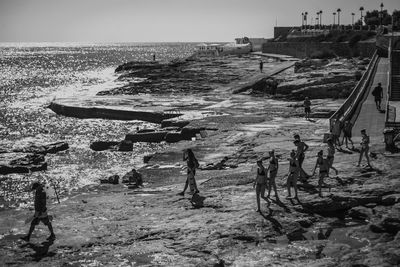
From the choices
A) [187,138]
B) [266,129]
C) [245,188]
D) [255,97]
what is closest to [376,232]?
[245,188]

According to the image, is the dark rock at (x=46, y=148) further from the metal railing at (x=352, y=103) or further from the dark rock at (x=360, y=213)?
the dark rock at (x=360, y=213)

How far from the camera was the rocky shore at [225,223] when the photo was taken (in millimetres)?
11266

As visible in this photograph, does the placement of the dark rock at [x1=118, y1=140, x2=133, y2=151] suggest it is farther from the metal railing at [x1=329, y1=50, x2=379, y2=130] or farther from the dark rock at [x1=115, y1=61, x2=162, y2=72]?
the dark rock at [x1=115, y1=61, x2=162, y2=72]

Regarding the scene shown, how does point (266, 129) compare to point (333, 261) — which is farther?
point (266, 129)

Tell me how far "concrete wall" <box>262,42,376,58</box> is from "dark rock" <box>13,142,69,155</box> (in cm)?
3856

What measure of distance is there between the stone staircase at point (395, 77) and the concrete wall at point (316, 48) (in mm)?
19002

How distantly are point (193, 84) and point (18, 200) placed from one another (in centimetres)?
3955

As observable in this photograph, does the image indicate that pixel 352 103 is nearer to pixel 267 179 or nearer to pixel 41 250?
pixel 267 179

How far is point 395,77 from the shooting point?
33.7 metres

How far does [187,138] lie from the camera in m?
30.8

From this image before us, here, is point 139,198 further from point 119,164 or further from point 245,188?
point 119,164

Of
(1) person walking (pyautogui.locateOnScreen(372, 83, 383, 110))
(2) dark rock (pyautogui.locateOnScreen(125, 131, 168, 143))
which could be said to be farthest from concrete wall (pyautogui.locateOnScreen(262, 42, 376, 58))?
(2) dark rock (pyautogui.locateOnScreen(125, 131, 168, 143))

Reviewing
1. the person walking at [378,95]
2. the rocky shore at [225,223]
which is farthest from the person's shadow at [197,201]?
the person walking at [378,95]

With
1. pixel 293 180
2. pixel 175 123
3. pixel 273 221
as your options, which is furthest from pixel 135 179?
pixel 175 123
